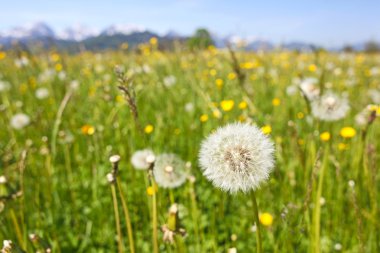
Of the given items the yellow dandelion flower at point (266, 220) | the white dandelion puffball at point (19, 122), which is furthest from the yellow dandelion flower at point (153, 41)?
the yellow dandelion flower at point (266, 220)

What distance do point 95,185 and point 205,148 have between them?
1.29m

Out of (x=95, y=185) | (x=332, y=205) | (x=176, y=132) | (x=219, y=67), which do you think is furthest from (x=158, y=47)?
(x=332, y=205)

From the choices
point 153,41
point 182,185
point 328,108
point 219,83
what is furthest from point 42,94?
point 328,108

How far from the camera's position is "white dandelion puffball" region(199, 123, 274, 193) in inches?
36.3

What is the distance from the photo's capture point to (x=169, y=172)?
1609 millimetres

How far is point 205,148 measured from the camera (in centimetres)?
103

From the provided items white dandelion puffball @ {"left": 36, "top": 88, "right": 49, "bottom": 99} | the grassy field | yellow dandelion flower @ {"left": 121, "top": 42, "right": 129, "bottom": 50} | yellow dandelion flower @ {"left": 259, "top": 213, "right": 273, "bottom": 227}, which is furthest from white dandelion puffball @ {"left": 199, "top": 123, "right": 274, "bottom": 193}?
yellow dandelion flower @ {"left": 121, "top": 42, "right": 129, "bottom": 50}

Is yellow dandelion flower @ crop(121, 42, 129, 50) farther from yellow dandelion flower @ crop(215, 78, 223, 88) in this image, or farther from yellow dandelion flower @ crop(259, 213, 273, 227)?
yellow dandelion flower @ crop(259, 213, 273, 227)

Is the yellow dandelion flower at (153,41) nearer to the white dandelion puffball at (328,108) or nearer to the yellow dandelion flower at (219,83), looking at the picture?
the yellow dandelion flower at (219,83)

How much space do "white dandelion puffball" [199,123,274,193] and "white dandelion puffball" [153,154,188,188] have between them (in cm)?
54

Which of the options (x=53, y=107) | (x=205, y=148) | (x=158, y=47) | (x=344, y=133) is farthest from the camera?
(x=158, y=47)

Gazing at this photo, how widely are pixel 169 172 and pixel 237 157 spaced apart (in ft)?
2.27

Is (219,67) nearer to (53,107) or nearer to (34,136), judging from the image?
(53,107)

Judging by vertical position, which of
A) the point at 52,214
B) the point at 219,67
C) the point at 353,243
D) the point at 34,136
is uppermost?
the point at 219,67
